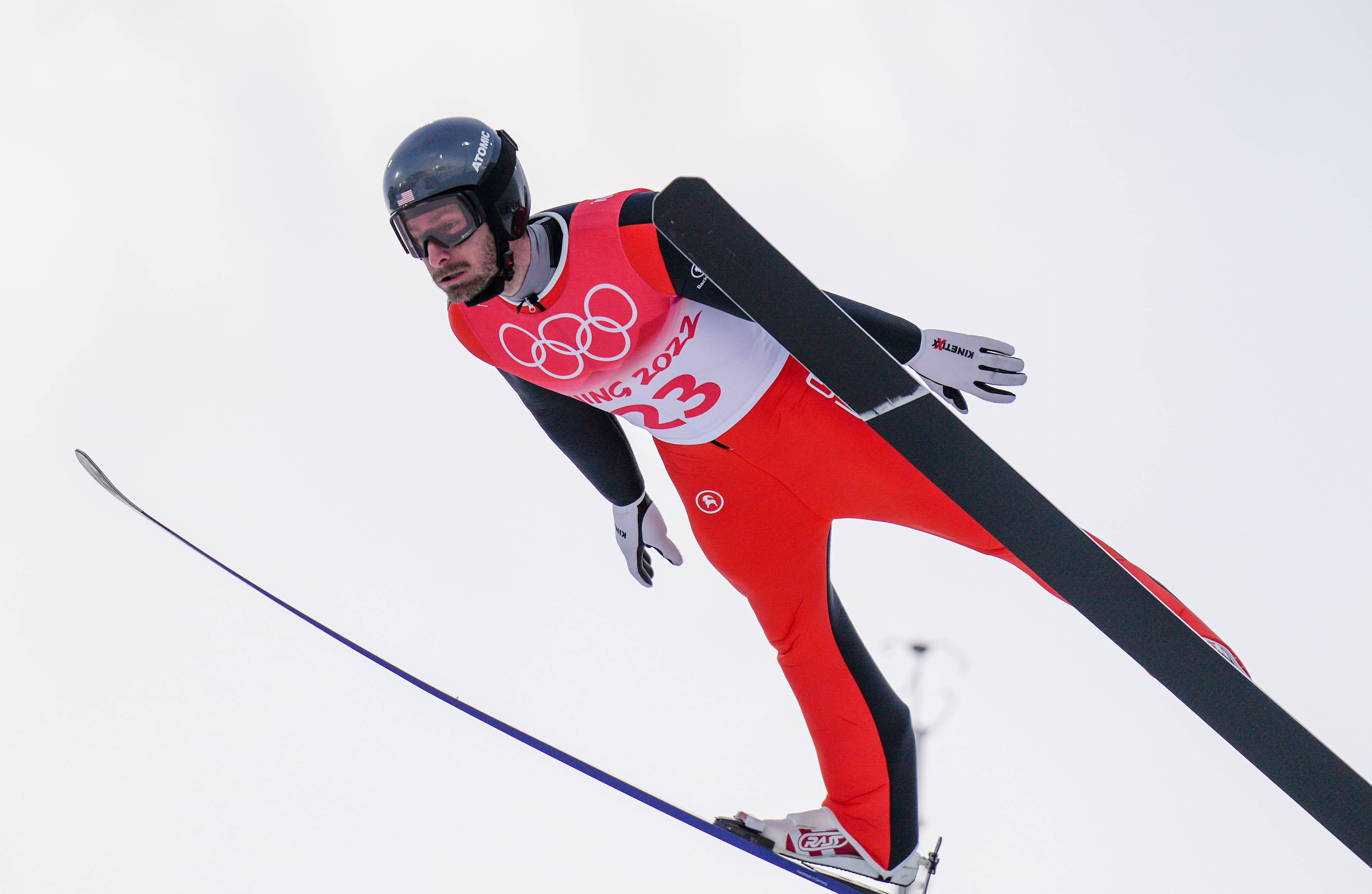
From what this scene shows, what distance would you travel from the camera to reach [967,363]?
5.09ft

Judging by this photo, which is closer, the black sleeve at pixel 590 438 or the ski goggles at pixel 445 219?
the ski goggles at pixel 445 219

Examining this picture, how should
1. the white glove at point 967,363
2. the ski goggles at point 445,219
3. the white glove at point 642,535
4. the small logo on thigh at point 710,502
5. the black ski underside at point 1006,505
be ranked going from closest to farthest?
the black ski underside at point 1006,505 < the ski goggles at point 445,219 < the white glove at point 967,363 < the small logo on thigh at point 710,502 < the white glove at point 642,535

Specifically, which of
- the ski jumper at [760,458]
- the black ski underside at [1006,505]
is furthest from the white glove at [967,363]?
the black ski underside at [1006,505]

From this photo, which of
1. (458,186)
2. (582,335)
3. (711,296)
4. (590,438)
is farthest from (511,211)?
(590,438)

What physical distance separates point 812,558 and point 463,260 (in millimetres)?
730

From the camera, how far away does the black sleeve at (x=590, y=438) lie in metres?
1.73

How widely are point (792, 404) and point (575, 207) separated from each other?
1.48 ft

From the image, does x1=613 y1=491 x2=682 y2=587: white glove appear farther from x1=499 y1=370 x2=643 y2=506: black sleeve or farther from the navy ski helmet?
the navy ski helmet

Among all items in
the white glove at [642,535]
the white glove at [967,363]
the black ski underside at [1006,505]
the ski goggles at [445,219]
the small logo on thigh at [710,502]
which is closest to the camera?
the black ski underside at [1006,505]

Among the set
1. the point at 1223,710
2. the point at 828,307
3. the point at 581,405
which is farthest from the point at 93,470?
the point at 1223,710

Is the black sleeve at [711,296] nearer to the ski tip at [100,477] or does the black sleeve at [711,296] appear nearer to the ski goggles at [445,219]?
the ski goggles at [445,219]

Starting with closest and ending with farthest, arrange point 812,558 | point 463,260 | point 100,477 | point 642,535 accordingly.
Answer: point 463,260, point 812,558, point 642,535, point 100,477

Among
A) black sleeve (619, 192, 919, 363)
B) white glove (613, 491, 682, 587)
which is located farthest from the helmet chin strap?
white glove (613, 491, 682, 587)

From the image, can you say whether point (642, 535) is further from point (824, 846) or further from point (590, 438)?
point (824, 846)
